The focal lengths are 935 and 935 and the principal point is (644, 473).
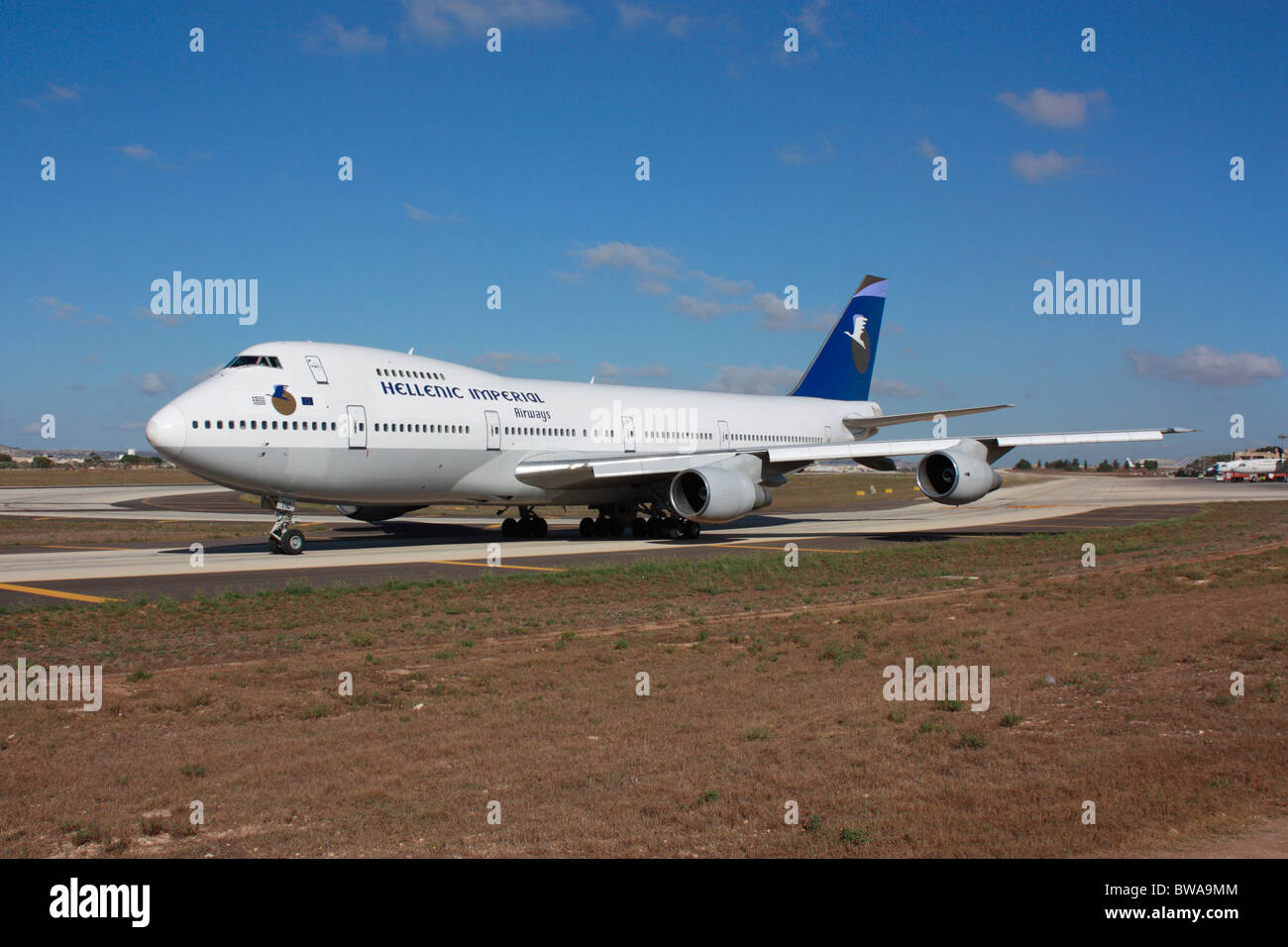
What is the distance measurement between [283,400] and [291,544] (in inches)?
144

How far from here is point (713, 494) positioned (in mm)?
26453

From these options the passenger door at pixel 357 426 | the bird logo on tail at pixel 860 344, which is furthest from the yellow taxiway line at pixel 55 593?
the bird logo on tail at pixel 860 344

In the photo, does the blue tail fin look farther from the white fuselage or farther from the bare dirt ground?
the bare dirt ground

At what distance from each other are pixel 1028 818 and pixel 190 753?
598 centimetres

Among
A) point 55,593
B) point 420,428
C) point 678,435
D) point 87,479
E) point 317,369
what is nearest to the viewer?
point 55,593

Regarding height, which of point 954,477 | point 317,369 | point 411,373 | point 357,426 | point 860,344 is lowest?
point 954,477

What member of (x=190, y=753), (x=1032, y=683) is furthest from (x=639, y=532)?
(x=190, y=753)

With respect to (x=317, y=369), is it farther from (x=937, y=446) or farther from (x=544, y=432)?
(x=937, y=446)

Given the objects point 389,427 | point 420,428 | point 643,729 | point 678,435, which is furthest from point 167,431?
point 678,435

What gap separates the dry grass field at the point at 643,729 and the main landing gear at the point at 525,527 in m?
14.7

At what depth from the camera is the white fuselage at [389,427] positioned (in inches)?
855

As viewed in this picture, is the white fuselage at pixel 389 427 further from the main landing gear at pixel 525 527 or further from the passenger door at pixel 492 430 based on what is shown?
the main landing gear at pixel 525 527
